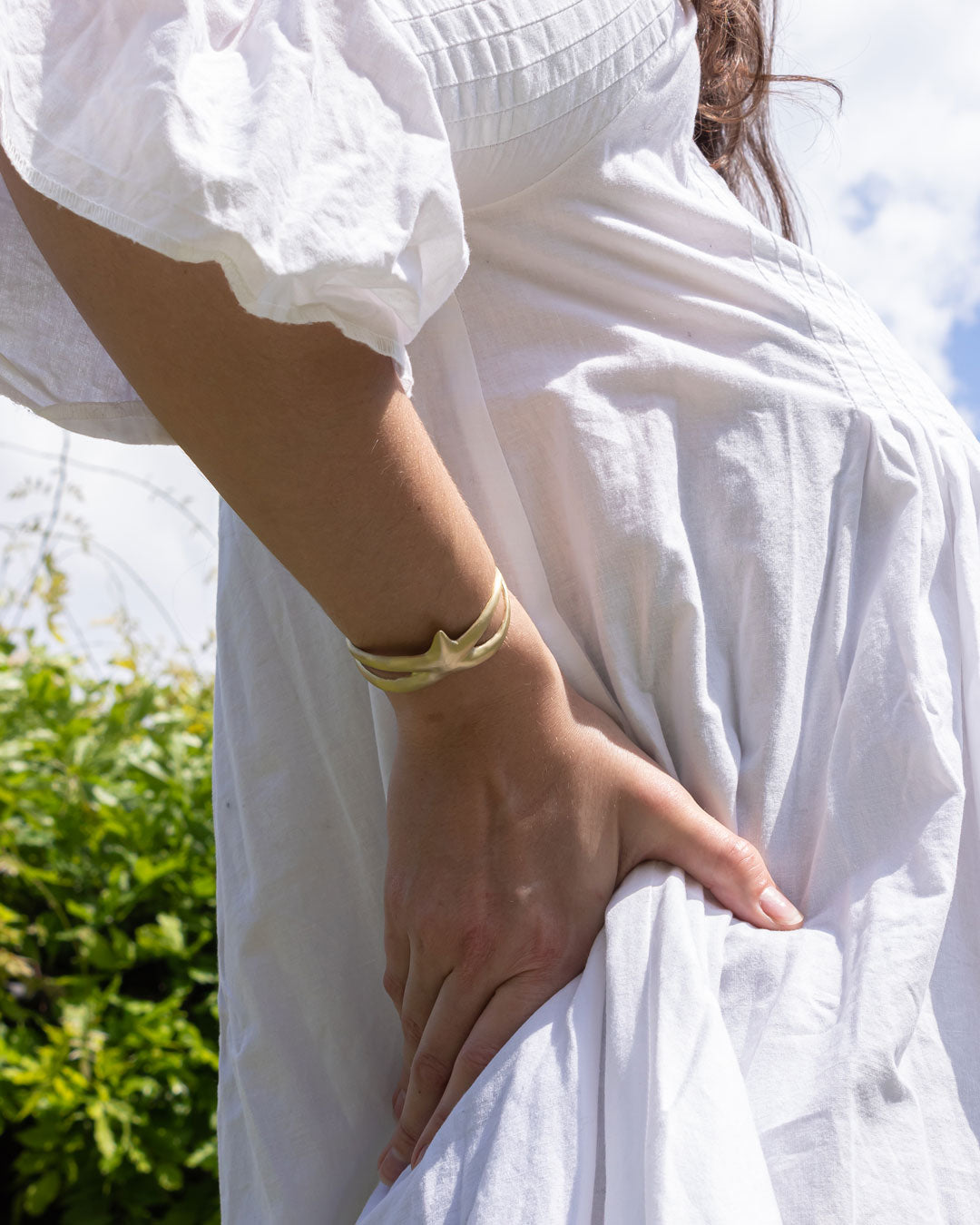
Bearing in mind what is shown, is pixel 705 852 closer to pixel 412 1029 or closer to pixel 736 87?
pixel 412 1029

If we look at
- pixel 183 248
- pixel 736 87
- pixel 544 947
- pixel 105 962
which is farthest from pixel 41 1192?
pixel 736 87

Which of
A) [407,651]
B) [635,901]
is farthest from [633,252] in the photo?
[635,901]

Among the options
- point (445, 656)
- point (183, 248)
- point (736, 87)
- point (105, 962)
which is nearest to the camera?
point (183, 248)

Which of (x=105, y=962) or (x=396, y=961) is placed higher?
(x=396, y=961)

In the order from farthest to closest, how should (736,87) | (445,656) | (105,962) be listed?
(105,962)
(736,87)
(445,656)

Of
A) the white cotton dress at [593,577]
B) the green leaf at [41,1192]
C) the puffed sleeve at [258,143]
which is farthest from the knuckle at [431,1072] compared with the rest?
the green leaf at [41,1192]

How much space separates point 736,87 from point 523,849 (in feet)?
3.09

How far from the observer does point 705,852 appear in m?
0.91

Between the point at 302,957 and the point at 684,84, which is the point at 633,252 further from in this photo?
the point at 302,957

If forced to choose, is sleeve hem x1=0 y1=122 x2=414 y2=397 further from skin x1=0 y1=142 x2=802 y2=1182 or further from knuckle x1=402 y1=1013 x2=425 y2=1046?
knuckle x1=402 y1=1013 x2=425 y2=1046

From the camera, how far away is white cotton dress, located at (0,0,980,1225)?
2.43 ft

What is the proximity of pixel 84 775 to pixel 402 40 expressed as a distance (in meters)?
1.96

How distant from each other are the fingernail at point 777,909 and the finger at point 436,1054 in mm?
226

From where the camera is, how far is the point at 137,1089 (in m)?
2.14
